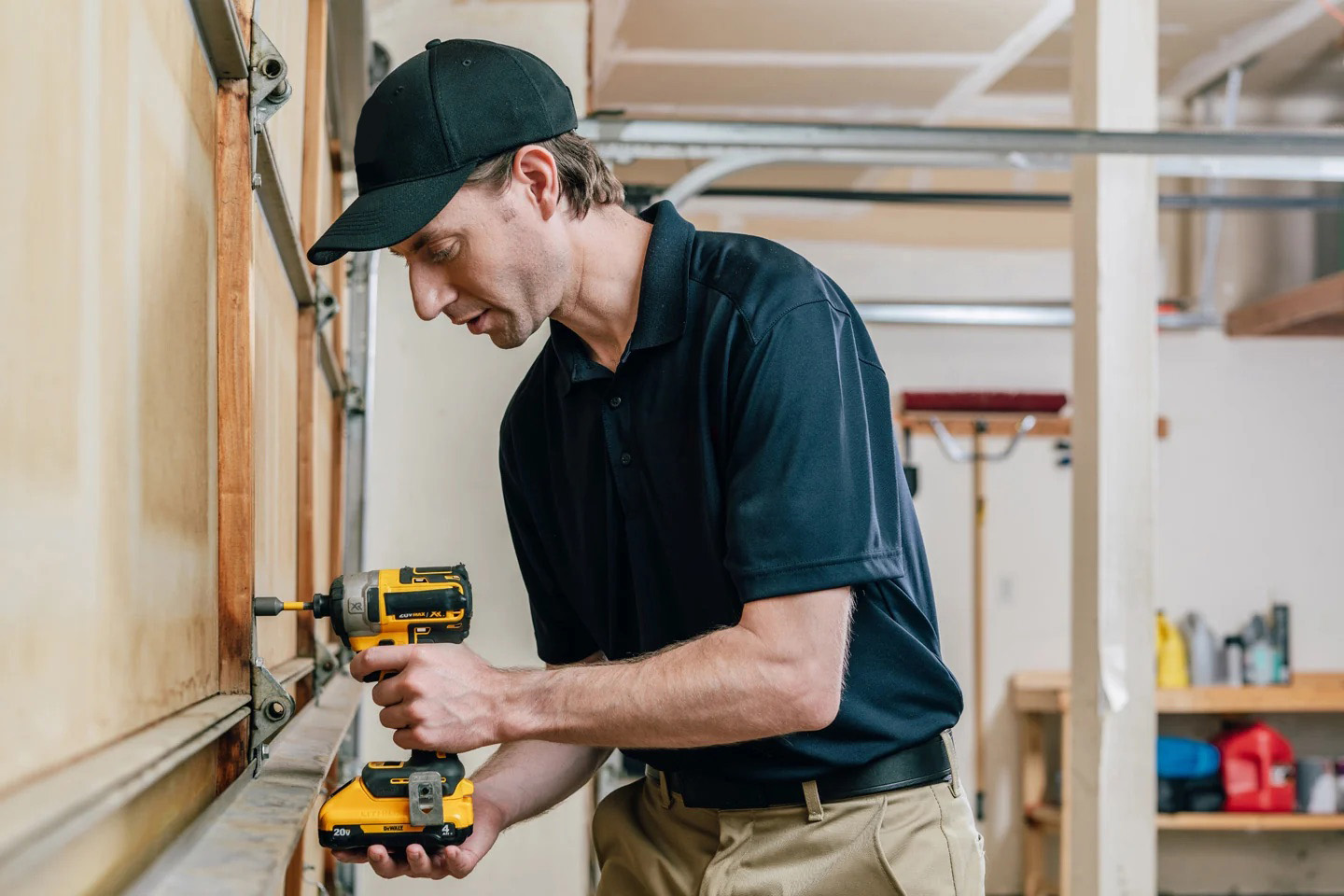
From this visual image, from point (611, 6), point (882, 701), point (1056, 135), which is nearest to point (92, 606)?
point (882, 701)

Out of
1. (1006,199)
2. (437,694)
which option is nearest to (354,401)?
(437,694)

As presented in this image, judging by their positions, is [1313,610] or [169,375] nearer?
[169,375]

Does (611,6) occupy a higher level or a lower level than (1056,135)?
higher

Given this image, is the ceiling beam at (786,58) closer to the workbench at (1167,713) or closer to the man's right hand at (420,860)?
the workbench at (1167,713)

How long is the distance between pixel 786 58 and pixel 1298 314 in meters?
2.22

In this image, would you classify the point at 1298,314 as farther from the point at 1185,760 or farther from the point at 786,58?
the point at 786,58

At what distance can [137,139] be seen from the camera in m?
0.71

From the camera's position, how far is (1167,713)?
5.02 m

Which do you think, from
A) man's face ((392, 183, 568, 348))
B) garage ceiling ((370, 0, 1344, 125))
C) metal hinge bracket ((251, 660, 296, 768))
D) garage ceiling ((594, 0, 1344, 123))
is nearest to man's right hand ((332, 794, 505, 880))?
metal hinge bracket ((251, 660, 296, 768))

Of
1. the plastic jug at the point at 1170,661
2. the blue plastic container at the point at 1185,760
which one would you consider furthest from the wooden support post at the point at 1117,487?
the plastic jug at the point at 1170,661

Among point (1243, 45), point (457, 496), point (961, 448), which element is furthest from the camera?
point (961, 448)

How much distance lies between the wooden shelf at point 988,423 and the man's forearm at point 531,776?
3.51 metres

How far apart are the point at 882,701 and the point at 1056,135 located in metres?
1.37

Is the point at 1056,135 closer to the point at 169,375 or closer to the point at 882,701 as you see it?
the point at 882,701
